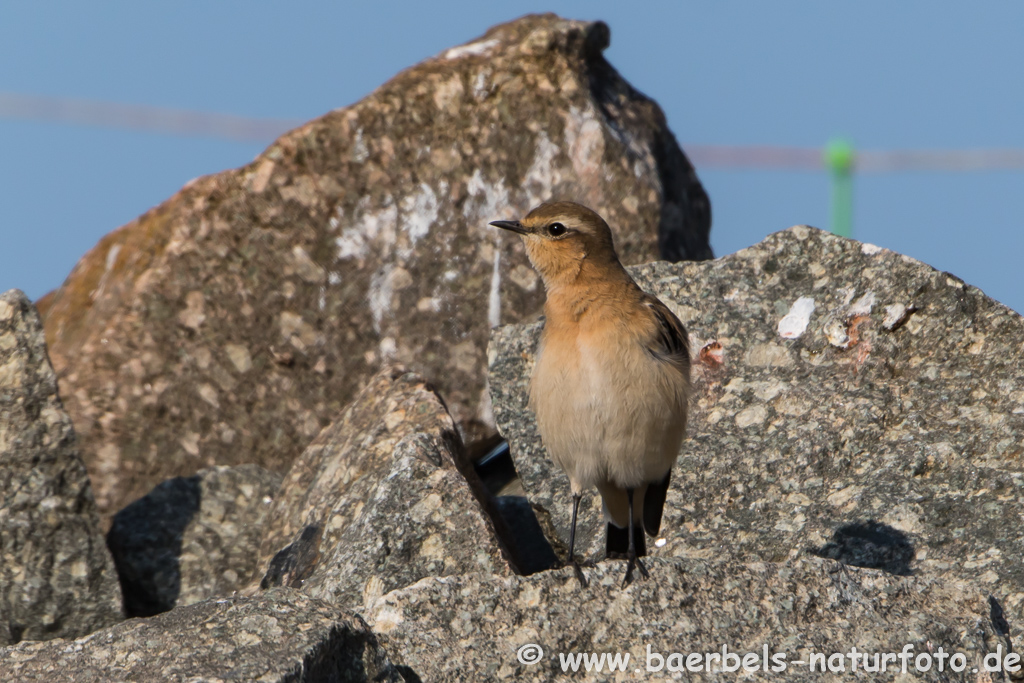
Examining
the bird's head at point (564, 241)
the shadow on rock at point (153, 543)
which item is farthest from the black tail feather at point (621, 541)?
the shadow on rock at point (153, 543)

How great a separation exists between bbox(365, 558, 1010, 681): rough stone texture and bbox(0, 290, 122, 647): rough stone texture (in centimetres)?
237

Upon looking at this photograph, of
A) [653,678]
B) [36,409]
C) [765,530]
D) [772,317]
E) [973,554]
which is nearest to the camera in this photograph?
[653,678]

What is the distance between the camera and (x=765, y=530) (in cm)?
611

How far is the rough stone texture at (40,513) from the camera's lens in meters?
6.18

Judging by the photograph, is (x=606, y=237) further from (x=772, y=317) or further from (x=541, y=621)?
(x=541, y=621)

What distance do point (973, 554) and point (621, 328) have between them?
2.13m

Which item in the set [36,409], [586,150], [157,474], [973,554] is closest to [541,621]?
[973,554]

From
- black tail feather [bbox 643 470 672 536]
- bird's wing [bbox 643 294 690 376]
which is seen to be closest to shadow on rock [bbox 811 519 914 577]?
black tail feather [bbox 643 470 672 536]

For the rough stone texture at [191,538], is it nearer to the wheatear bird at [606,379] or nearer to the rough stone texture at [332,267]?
the rough stone texture at [332,267]

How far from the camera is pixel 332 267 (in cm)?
846

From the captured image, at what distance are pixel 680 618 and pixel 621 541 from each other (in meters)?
1.57

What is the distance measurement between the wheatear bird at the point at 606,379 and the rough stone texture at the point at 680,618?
78cm

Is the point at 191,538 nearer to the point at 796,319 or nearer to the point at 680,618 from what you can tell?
the point at 680,618

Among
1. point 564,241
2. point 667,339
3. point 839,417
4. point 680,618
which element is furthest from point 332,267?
point 680,618
